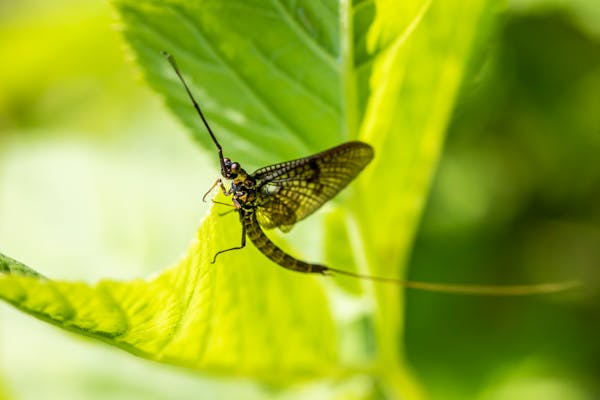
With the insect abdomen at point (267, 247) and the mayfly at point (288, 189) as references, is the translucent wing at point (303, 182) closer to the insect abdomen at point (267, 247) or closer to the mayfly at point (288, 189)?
the mayfly at point (288, 189)

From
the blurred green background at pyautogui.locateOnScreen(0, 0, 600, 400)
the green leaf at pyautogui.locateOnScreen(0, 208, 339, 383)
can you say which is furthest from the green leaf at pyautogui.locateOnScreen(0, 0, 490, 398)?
the blurred green background at pyautogui.locateOnScreen(0, 0, 600, 400)

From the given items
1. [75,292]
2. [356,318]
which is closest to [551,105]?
[356,318]

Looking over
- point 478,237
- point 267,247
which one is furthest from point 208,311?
point 478,237

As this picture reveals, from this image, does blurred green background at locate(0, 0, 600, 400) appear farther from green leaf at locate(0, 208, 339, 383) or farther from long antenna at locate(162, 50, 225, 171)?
long antenna at locate(162, 50, 225, 171)

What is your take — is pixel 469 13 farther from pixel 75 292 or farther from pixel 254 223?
pixel 75 292

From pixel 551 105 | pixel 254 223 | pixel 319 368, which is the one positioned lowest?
pixel 319 368

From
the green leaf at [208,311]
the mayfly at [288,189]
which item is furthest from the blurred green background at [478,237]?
the mayfly at [288,189]
